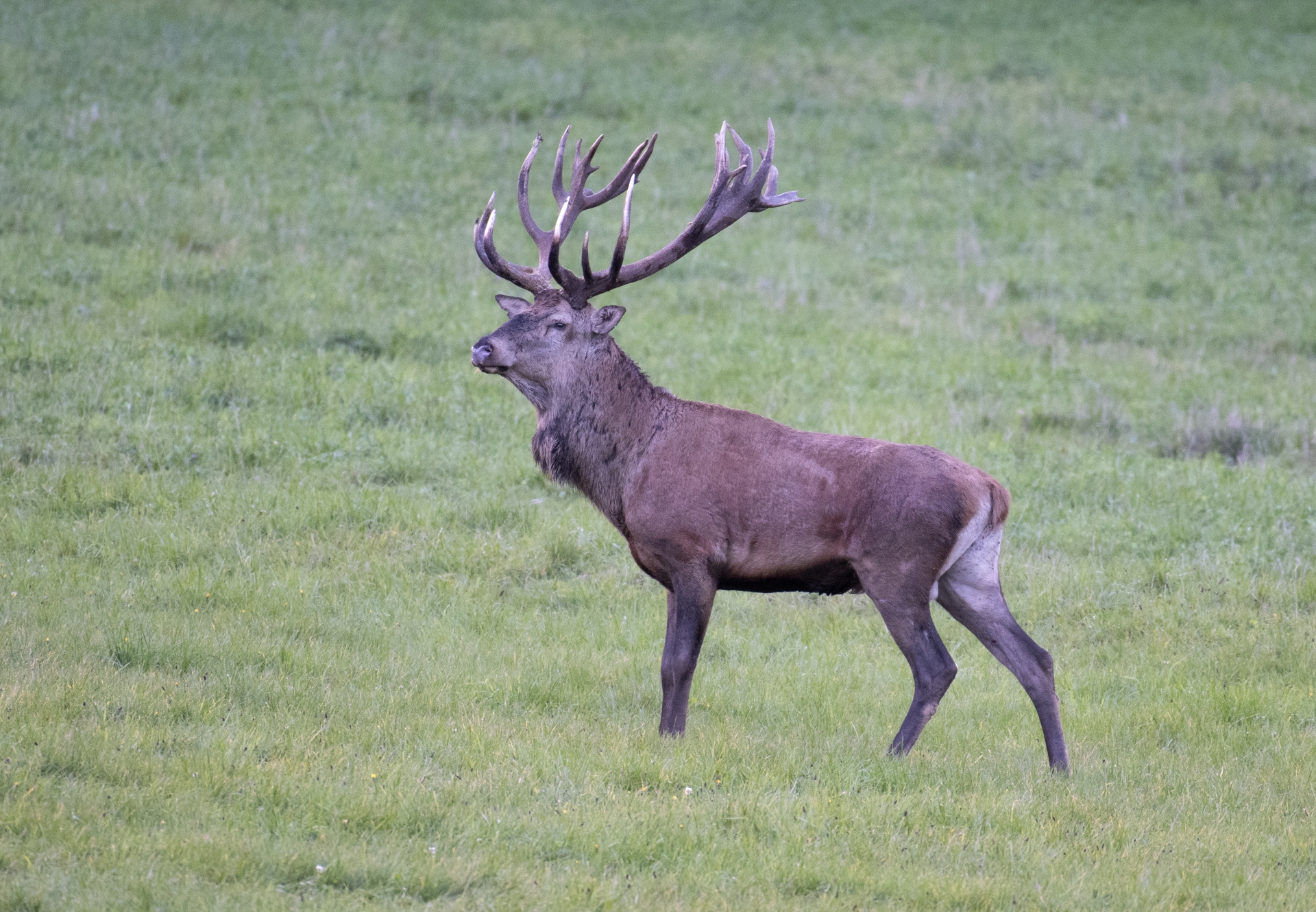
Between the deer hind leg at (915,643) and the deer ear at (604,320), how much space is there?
74.3 inches

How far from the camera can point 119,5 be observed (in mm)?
25500

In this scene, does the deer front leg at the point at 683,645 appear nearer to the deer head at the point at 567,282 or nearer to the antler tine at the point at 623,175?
the deer head at the point at 567,282

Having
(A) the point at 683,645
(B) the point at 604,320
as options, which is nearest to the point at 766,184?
(B) the point at 604,320

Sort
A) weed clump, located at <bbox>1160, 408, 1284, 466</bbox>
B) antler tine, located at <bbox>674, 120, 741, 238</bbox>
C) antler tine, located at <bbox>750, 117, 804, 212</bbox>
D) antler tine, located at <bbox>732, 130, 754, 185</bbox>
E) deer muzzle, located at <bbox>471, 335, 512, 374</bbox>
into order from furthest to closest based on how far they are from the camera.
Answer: weed clump, located at <bbox>1160, 408, 1284, 466</bbox>, antler tine, located at <bbox>732, 130, 754, 185</bbox>, antler tine, located at <bbox>750, 117, 804, 212</bbox>, antler tine, located at <bbox>674, 120, 741, 238</bbox>, deer muzzle, located at <bbox>471, 335, 512, 374</bbox>

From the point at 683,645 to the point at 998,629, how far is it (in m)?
1.54

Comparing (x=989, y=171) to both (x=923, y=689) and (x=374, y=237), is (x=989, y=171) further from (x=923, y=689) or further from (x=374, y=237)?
(x=923, y=689)

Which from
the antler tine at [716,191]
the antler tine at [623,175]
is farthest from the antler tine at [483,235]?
the antler tine at [716,191]

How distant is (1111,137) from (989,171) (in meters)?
3.27

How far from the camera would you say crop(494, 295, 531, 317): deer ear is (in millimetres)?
7387

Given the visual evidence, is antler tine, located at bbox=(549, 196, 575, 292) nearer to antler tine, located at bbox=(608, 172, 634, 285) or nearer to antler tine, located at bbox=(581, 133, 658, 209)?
antler tine, located at bbox=(608, 172, 634, 285)

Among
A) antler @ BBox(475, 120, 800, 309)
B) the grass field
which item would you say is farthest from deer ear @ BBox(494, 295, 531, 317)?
the grass field

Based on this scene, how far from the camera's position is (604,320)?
7387mm

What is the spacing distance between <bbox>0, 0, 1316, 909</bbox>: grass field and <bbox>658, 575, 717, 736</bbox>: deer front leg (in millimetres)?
196

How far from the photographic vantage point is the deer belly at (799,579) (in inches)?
263
